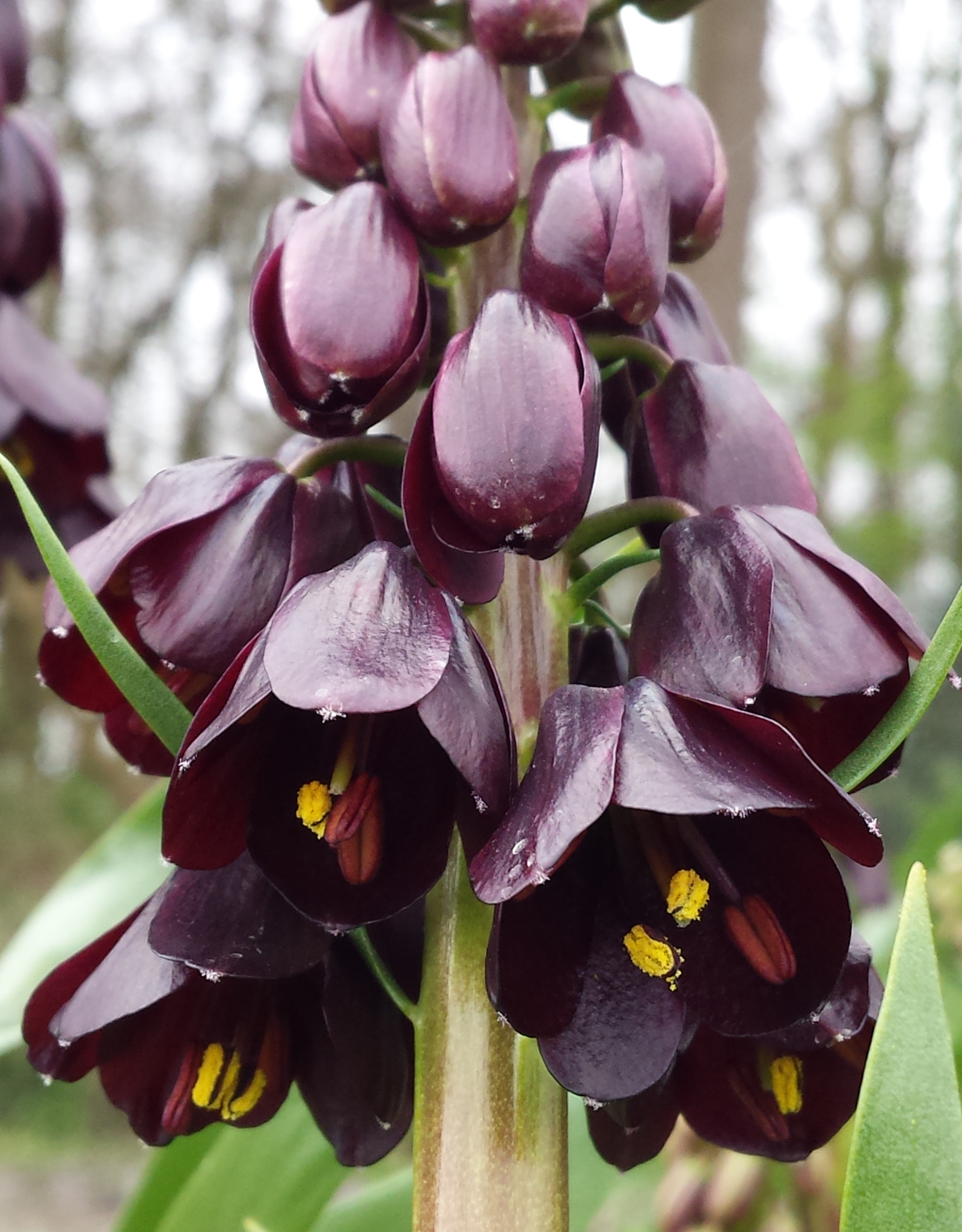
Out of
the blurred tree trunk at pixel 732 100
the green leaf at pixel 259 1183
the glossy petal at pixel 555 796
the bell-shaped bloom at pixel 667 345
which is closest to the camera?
the glossy petal at pixel 555 796

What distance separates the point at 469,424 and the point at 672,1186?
3.52 feet

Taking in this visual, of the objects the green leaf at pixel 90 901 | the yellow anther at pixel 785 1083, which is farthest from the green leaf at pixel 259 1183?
the yellow anther at pixel 785 1083

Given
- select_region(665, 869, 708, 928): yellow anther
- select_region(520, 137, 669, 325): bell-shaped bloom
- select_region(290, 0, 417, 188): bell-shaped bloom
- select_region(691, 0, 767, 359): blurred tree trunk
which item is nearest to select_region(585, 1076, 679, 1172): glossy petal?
select_region(665, 869, 708, 928): yellow anther

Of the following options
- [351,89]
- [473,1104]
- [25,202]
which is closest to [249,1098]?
[473,1104]

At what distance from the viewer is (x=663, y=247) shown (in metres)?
0.56

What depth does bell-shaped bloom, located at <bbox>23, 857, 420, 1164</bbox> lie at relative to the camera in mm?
524

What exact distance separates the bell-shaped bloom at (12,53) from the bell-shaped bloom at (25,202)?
0.09 ft

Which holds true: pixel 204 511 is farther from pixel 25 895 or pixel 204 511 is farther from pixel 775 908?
pixel 25 895

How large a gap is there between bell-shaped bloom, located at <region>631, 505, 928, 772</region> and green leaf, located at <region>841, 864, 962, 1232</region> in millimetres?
103

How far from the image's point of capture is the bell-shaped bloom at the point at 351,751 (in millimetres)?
437

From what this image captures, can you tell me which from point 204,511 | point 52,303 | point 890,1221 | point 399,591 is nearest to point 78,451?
point 204,511

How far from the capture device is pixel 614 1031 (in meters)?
0.48

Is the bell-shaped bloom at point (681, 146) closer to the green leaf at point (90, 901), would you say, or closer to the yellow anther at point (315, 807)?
the yellow anther at point (315, 807)

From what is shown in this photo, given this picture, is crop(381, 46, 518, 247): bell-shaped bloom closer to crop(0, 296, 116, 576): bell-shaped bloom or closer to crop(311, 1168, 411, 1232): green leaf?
crop(0, 296, 116, 576): bell-shaped bloom
